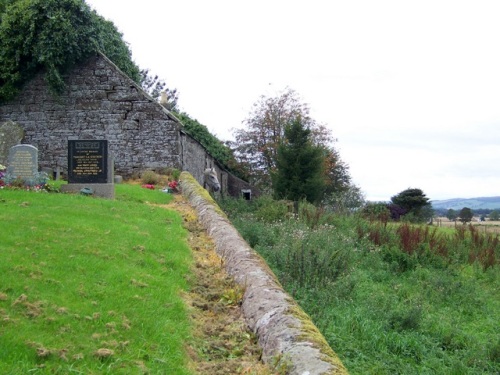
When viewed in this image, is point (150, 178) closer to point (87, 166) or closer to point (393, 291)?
point (87, 166)

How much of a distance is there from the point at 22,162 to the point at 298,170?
499 inches

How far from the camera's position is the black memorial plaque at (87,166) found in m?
13.1

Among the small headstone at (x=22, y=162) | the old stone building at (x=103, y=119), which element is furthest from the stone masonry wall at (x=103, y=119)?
the small headstone at (x=22, y=162)

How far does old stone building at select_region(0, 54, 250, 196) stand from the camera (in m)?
18.9

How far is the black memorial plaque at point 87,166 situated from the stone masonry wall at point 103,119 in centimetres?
546

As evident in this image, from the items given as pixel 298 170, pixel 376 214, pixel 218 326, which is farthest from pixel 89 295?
pixel 376 214

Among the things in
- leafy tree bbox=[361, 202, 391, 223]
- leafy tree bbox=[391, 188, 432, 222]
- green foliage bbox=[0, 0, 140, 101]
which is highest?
green foliage bbox=[0, 0, 140, 101]

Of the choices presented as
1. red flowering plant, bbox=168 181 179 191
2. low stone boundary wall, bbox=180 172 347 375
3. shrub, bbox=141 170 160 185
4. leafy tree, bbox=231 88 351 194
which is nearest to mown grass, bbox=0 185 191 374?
low stone boundary wall, bbox=180 172 347 375

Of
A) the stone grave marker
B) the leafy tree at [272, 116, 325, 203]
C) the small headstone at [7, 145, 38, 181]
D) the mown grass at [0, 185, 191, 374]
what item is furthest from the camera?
the leafy tree at [272, 116, 325, 203]

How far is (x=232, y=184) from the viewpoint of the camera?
32094 millimetres

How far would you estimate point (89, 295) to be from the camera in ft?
18.1

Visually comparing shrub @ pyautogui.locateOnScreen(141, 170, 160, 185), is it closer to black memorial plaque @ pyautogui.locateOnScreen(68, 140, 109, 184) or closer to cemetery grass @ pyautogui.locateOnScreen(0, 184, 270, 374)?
black memorial plaque @ pyautogui.locateOnScreen(68, 140, 109, 184)

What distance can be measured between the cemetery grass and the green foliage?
35.6 ft

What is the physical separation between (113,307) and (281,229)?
7.93m
